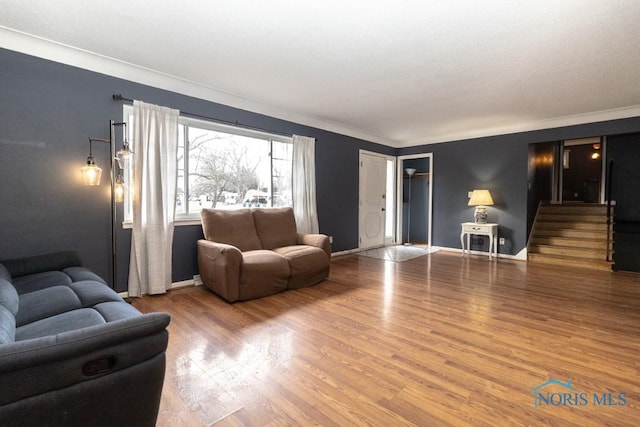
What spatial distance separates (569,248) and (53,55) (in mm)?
7821

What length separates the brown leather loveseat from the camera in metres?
3.08

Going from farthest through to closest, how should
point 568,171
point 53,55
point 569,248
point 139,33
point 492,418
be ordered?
point 568,171 → point 569,248 → point 53,55 → point 139,33 → point 492,418

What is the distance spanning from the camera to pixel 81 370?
1.10 metres

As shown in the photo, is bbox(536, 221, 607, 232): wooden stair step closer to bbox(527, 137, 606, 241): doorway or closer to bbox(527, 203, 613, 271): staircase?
bbox(527, 203, 613, 271): staircase

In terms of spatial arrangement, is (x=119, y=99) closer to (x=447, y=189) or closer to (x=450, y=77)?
(x=450, y=77)

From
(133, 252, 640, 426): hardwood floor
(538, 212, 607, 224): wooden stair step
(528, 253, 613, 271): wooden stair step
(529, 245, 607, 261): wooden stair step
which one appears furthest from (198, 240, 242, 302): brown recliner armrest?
(538, 212, 607, 224): wooden stair step

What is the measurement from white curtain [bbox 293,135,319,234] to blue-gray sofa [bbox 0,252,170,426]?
338 cm

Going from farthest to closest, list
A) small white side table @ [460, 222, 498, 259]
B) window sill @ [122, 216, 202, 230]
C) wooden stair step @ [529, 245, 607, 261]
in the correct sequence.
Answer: small white side table @ [460, 222, 498, 259] < wooden stair step @ [529, 245, 607, 261] < window sill @ [122, 216, 202, 230]

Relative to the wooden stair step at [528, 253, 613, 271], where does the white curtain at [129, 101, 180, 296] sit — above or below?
above

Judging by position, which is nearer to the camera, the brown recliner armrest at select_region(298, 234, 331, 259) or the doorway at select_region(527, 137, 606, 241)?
the brown recliner armrest at select_region(298, 234, 331, 259)

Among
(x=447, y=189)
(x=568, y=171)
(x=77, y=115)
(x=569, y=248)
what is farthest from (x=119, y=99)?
(x=568, y=171)

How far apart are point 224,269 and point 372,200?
165 inches

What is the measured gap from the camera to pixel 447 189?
251 inches

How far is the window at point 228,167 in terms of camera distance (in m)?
3.73
